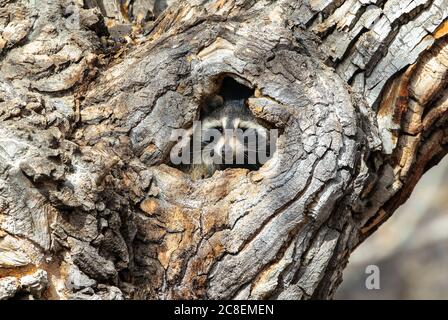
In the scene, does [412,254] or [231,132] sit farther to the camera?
[412,254]

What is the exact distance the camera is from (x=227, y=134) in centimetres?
271

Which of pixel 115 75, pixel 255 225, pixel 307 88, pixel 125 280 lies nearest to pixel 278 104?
pixel 307 88

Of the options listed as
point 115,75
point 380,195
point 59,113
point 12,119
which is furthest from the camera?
point 380,195

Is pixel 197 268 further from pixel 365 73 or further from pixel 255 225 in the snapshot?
pixel 365 73

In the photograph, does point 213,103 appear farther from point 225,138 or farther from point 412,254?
point 412,254

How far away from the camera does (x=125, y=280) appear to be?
237 centimetres

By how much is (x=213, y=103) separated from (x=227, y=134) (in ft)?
0.38

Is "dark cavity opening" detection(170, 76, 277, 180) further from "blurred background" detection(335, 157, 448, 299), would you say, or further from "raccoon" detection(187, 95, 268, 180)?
"blurred background" detection(335, 157, 448, 299)

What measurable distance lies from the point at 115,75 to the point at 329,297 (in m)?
1.05

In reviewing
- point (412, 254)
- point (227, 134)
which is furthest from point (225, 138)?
point (412, 254)

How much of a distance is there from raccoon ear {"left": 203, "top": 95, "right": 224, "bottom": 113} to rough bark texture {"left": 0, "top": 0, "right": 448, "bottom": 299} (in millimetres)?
53

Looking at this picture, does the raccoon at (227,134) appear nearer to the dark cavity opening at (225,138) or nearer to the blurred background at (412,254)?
the dark cavity opening at (225,138)

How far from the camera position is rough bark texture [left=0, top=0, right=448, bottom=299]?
2.21 meters

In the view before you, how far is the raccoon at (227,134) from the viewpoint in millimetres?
2635
